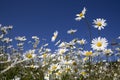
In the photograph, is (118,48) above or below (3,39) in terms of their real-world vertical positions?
below

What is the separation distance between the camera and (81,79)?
3.62 m

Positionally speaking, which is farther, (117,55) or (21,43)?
(21,43)

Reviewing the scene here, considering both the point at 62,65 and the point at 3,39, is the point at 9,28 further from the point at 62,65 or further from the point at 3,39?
the point at 62,65

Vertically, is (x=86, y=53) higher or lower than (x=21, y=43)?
lower

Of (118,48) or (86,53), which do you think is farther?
(118,48)

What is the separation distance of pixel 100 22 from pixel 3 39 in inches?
170

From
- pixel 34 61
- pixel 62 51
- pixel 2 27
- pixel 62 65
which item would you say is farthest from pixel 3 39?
pixel 62 65

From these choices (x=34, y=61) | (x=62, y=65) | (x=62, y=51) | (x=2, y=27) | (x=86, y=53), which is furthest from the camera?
(x=2, y=27)

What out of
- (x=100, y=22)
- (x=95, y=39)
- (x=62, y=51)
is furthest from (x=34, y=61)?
(x=95, y=39)

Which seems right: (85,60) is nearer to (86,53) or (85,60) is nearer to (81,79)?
(86,53)

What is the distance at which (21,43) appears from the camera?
9266 mm

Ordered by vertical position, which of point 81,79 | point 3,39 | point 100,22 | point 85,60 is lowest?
point 81,79

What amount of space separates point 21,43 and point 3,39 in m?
1.20

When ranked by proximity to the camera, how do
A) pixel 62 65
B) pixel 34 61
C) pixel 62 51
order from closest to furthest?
pixel 62 65
pixel 62 51
pixel 34 61
